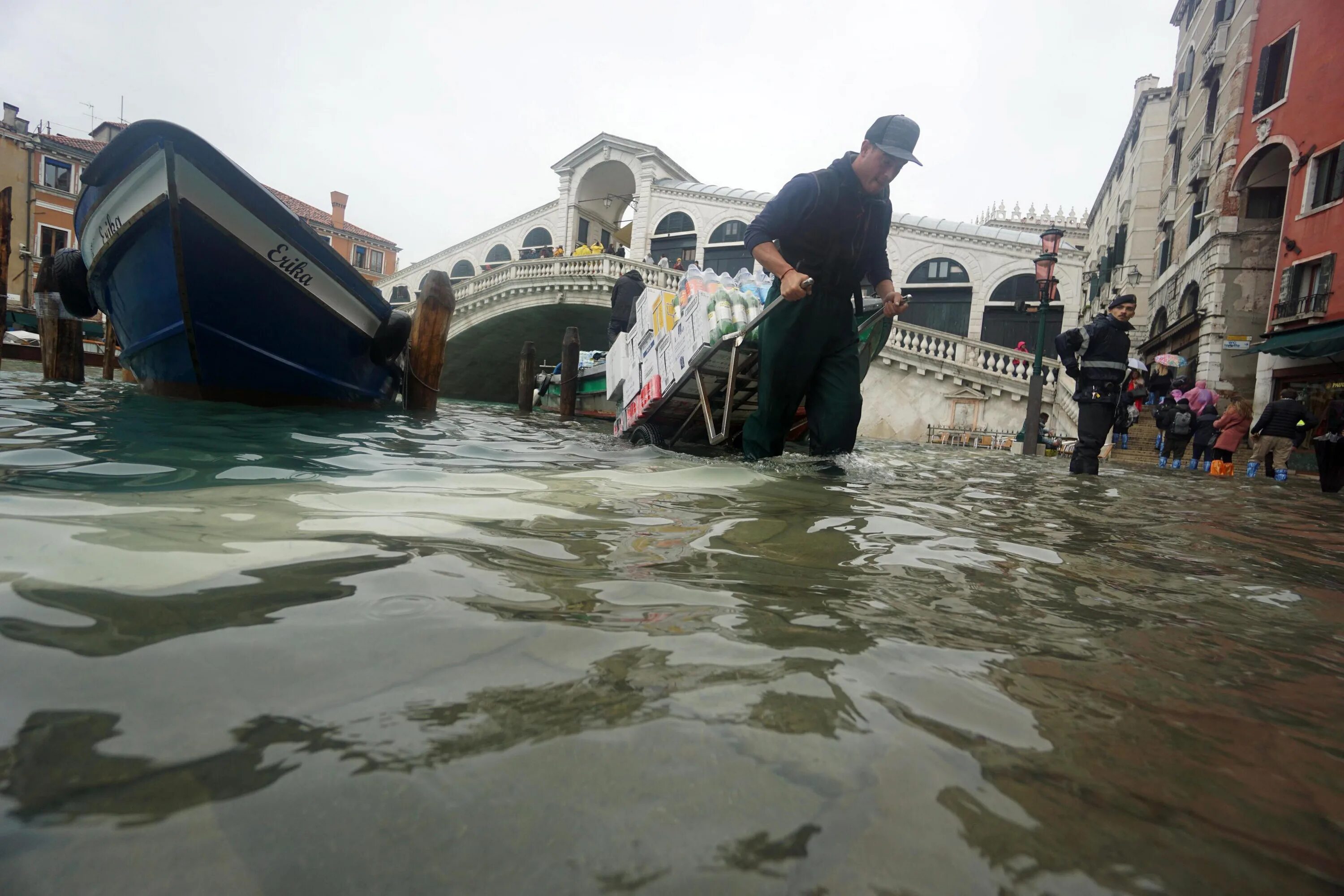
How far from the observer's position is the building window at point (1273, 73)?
594 inches

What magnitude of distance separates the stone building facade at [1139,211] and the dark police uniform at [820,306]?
75.7 feet

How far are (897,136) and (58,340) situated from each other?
10290mm

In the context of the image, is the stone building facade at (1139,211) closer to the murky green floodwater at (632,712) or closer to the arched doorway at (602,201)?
the arched doorway at (602,201)

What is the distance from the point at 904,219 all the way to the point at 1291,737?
2494 cm

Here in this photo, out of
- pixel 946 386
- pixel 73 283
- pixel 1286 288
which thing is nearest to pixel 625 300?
pixel 73 283

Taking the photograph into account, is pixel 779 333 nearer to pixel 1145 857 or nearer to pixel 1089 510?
pixel 1089 510

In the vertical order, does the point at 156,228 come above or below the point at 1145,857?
above

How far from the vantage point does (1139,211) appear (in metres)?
24.3

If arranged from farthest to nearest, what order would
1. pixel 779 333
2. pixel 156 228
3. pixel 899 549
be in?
pixel 156 228 < pixel 779 333 < pixel 899 549

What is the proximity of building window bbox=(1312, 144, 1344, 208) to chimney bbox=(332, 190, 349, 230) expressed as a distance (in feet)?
133

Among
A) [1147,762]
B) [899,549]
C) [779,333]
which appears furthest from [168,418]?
[1147,762]

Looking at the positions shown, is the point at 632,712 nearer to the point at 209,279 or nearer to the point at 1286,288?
the point at 209,279

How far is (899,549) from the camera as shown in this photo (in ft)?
5.96

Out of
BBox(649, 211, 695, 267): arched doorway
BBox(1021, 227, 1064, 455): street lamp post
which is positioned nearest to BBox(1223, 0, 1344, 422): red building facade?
BBox(1021, 227, 1064, 455): street lamp post
